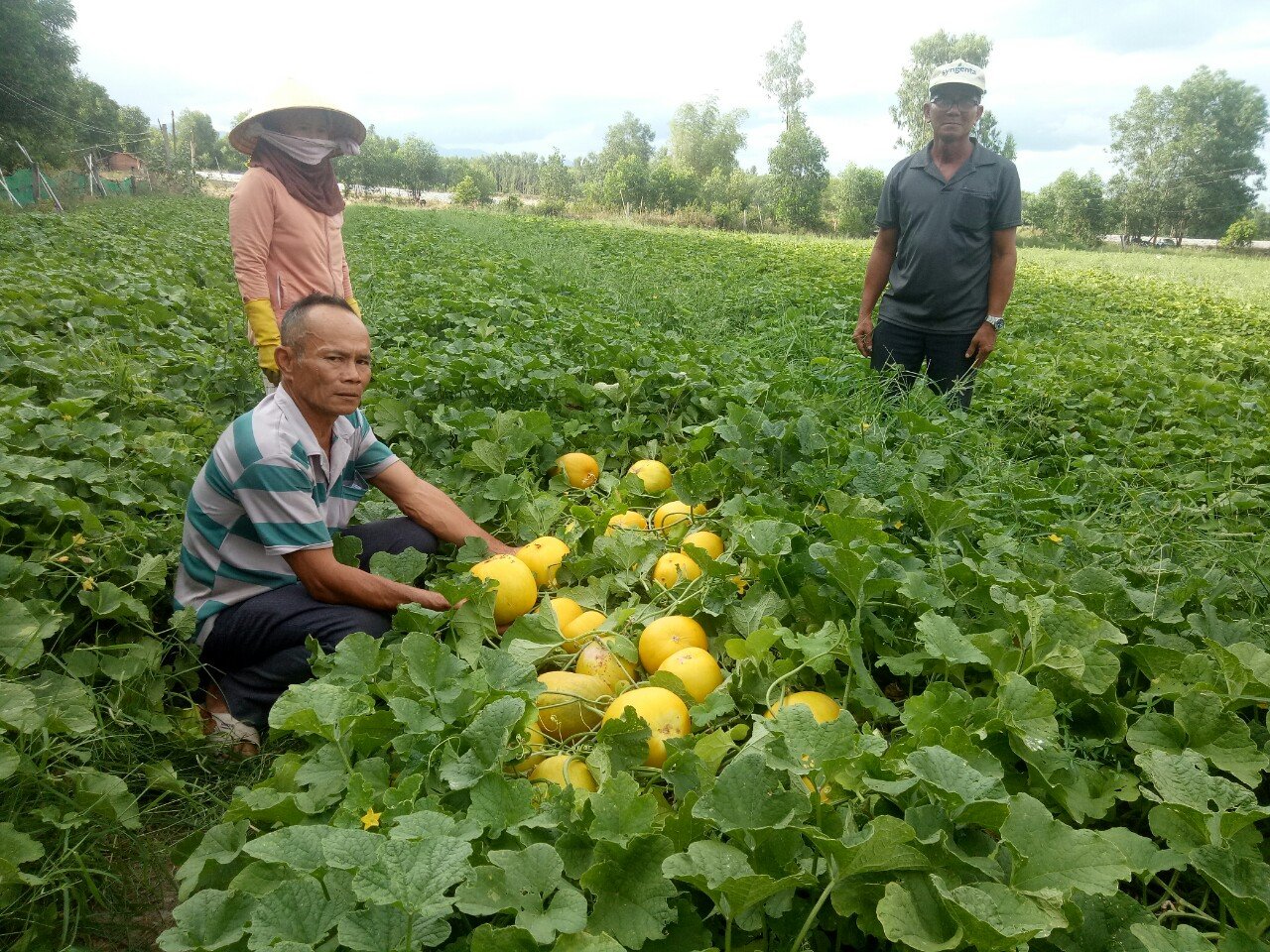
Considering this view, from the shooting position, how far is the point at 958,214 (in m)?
4.17

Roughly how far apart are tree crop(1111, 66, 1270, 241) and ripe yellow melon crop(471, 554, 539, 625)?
70.7 meters

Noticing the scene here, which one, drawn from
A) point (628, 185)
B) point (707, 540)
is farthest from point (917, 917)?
point (628, 185)

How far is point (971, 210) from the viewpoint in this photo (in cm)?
416

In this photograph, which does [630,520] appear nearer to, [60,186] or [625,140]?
[60,186]

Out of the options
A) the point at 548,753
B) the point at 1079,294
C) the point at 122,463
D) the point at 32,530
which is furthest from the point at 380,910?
the point at 1079,294

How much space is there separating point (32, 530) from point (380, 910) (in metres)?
2.19

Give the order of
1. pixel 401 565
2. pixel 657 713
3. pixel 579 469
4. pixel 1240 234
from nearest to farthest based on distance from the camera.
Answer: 1. pixel 657 713
2. pixel 401 565
3. pixel 579 469
4. pixel 1240 234

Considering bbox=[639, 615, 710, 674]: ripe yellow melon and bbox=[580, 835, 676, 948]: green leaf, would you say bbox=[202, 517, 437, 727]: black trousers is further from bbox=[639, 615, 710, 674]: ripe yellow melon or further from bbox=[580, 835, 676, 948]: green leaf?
bbox=[580, 835, 676, 948]: green leaf

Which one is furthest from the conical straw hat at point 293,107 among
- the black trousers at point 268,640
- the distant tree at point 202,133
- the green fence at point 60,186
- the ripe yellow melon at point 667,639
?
the distant tree at point 202,133

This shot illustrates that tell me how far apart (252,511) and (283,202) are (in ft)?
6.03

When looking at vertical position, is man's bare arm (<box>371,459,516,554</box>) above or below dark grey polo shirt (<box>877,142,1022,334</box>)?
below

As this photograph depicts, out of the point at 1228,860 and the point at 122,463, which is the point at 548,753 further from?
the point at 122,463

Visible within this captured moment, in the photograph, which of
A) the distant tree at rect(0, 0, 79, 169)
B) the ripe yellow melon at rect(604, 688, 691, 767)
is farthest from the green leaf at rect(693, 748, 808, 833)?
the distant tree at rect(0, 0, 79, 169)

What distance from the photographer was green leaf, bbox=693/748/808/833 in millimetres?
1312
